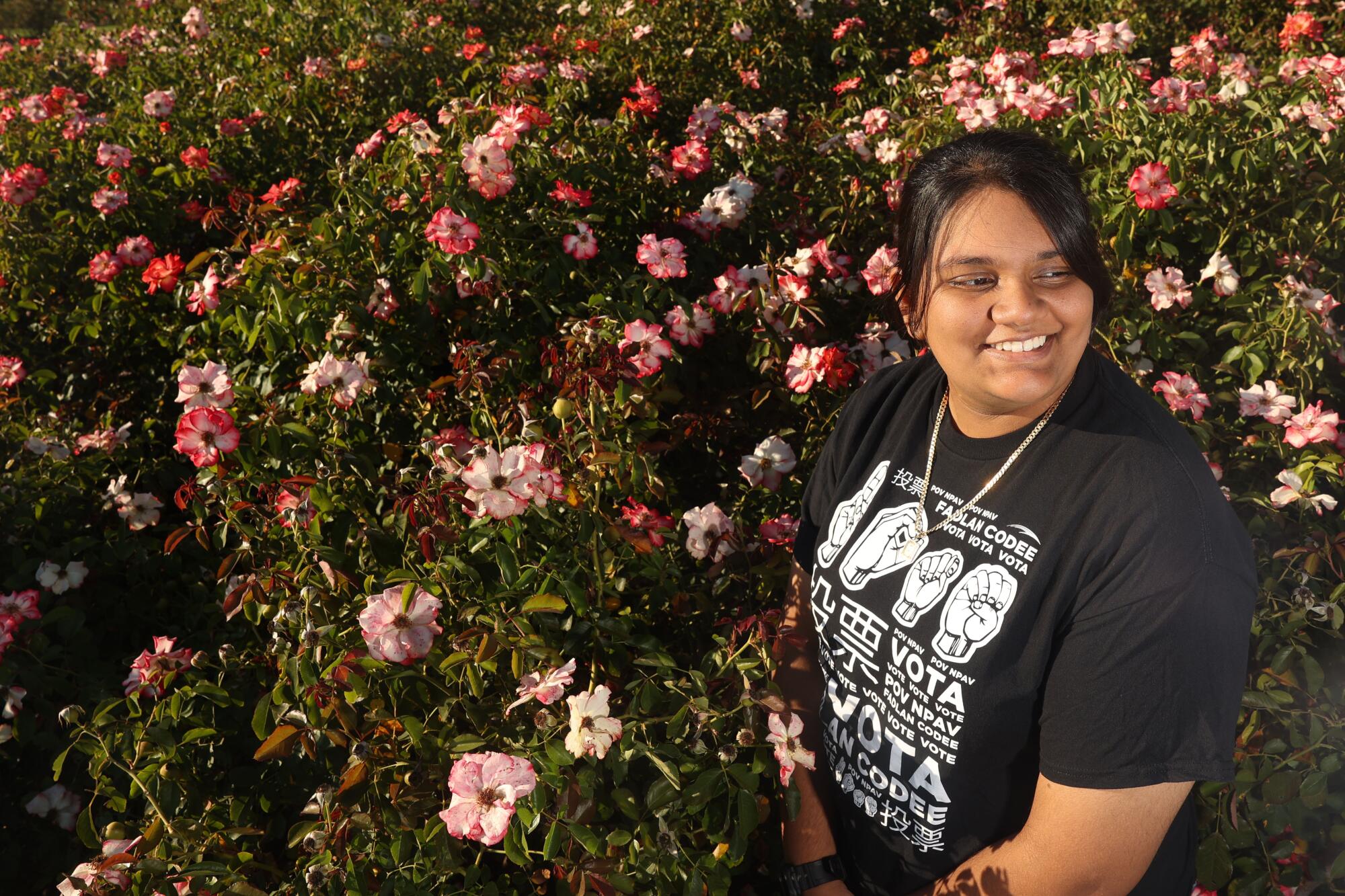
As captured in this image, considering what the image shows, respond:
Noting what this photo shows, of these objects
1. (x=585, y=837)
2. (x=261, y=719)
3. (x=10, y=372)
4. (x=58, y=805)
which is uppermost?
(x=585, y=837)

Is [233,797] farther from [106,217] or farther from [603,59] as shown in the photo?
[603,59]

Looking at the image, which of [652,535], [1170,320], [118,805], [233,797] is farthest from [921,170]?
[118,805]

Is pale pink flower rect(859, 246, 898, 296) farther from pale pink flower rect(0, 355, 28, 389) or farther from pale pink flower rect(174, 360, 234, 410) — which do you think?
pale pink flower rect(0, 355, 28, 389)

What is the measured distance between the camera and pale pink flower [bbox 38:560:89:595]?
96.6 inches

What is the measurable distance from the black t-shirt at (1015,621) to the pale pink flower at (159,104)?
136 inches

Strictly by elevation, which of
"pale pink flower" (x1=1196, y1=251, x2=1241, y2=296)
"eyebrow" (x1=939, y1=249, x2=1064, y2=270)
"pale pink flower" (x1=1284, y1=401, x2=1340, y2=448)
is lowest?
"pale pink flower" (x1=1284, y1=401, x2=1340, y2=448)

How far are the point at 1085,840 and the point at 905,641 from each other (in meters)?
0.34

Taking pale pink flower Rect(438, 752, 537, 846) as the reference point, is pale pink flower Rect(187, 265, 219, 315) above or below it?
above

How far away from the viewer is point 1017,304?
1263mm

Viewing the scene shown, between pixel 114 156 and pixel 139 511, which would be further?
pixel 114 156

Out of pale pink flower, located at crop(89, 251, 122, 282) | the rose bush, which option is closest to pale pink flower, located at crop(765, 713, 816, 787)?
the rose bush

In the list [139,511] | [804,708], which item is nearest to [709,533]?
[804,708]

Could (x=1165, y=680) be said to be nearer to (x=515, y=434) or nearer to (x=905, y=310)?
(x=905, y=310)

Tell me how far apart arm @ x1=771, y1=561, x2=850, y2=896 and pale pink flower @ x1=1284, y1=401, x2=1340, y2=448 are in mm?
1251
